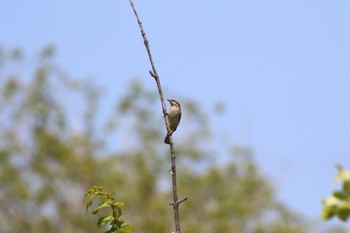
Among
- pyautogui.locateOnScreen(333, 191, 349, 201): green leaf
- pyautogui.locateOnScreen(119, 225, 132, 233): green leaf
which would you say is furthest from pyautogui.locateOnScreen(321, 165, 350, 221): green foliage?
pyautogui.locateOnScreen(119, 225, 132, 233): green leaf

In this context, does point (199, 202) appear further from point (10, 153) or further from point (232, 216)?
point (10, 153)

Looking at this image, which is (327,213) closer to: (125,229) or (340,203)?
(340,203)

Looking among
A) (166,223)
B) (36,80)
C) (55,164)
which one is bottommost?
(166,223)

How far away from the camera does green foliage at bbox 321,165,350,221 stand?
169 centimetres

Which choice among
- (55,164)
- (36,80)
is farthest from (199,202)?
(36,80)

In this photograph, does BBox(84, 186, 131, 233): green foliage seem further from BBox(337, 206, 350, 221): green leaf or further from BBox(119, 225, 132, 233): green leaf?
BBox(337, 206, 350, 221): green leaf

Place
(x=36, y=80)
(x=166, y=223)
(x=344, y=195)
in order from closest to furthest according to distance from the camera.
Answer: (x=344, y=195), (x=166, y=223), (x=36, y=80)

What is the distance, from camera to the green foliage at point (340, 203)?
1.69 m

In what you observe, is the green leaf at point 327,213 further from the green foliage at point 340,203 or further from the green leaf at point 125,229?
the green leaf at point 125,229

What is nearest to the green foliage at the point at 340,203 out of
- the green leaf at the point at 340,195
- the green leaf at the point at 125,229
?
the green leaf at the point at 340,195

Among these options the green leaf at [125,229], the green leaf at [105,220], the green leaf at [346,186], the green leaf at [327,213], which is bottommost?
the green leaf at [327,213]

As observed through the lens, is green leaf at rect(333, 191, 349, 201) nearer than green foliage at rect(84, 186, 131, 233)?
Yes

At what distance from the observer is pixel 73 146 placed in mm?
25812

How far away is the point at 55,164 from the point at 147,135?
3.15 meters
